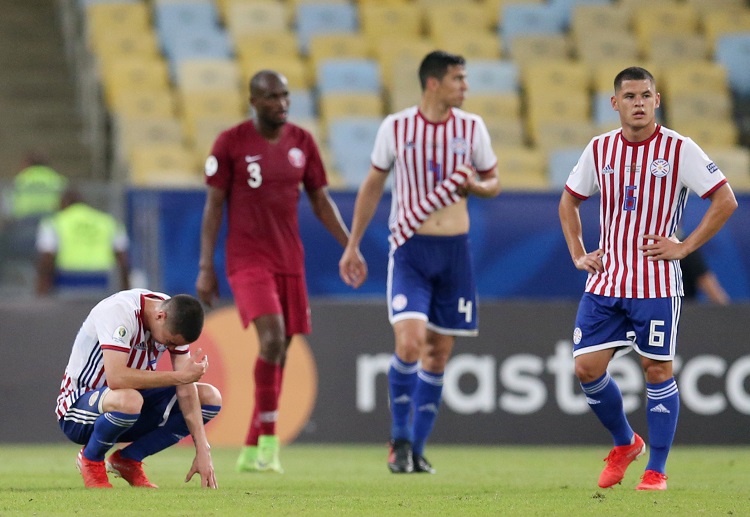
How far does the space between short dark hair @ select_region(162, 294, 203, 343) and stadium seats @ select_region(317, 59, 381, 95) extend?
32.2 feet

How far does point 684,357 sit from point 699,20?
7.62 metres

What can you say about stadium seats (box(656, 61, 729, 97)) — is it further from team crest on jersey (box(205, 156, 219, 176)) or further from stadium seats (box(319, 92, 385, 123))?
team crest on jersey (box(205, 156, 219, 176))

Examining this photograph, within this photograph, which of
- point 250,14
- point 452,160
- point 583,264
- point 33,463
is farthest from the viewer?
point 250,14

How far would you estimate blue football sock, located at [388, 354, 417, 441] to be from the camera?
837cm

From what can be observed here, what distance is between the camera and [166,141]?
49.8 ft

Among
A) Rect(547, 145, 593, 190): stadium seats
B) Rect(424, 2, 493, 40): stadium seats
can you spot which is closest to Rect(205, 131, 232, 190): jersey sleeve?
Rect(547, 145, 593, 190): stadium seats

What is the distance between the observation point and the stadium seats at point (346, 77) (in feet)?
53.2

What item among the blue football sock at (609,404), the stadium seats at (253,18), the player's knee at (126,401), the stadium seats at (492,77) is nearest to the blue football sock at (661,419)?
the blue football sock at (609,404)

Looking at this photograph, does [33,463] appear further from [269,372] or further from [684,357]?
[684,357]

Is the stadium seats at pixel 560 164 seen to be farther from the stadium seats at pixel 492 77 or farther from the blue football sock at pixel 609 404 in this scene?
the blue football sock at pixel 609 404

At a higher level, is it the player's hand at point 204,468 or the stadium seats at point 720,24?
the stadium seats at point 720,24

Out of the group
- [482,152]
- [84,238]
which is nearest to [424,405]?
[482,152]

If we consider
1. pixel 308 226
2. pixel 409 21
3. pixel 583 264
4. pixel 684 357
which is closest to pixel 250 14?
pixel 409 21

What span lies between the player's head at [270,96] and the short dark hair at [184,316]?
86.3 inches
